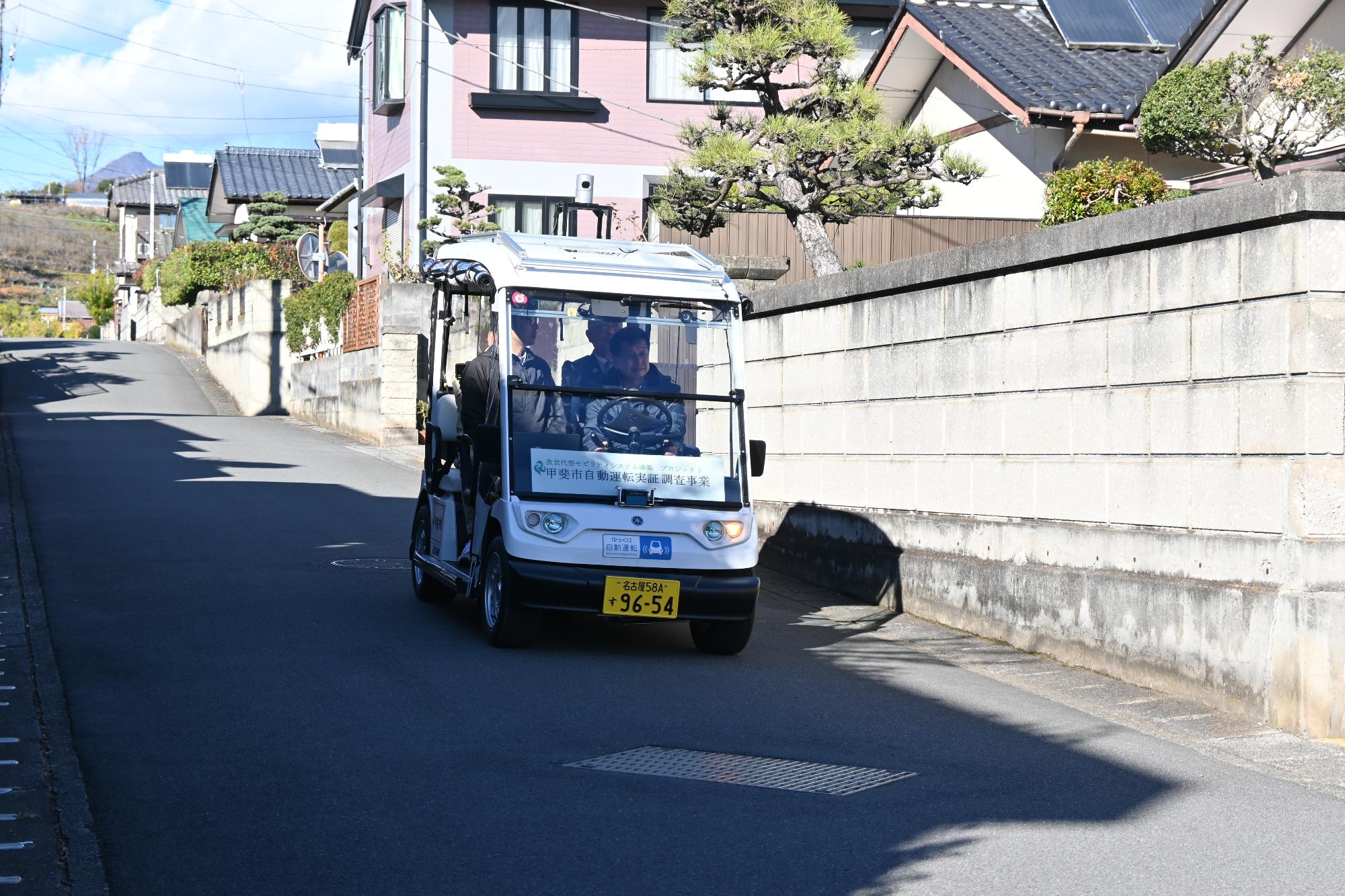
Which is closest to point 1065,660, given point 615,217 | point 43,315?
point 615,217

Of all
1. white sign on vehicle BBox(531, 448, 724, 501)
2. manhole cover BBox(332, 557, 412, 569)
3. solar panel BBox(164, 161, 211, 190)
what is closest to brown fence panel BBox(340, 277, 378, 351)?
manhole cover BBox(332, 557, 412, 569)

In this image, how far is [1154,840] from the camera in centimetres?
594

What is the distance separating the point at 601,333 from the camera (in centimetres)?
1016

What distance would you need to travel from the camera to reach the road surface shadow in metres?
5.36

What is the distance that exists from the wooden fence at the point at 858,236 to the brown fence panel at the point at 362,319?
7.91 m

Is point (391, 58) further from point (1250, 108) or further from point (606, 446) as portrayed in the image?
point (606, 446)

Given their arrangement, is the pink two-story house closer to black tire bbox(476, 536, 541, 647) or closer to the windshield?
the windshield

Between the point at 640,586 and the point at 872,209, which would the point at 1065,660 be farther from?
the point at 872,209

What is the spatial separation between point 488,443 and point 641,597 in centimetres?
145

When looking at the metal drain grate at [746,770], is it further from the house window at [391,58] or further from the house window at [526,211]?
the house window at [391,58]

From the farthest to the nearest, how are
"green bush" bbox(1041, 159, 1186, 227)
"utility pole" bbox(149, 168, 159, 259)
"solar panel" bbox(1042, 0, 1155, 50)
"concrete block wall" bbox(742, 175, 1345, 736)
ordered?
1. "utility pole" bbox(149, 168, 159, 259)
2. "solar panel" bbox(1042, 0, 1155, 50)
3. "green bush" bbox(1041, 159, 1186, 227)
4. "concrete block wall" bbox(742, 175, 1345, 736)

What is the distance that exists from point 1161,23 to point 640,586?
52.7 feet

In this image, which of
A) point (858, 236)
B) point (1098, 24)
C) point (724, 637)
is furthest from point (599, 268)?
point (1098, 24)

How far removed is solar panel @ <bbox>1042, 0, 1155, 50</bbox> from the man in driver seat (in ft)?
44.1
